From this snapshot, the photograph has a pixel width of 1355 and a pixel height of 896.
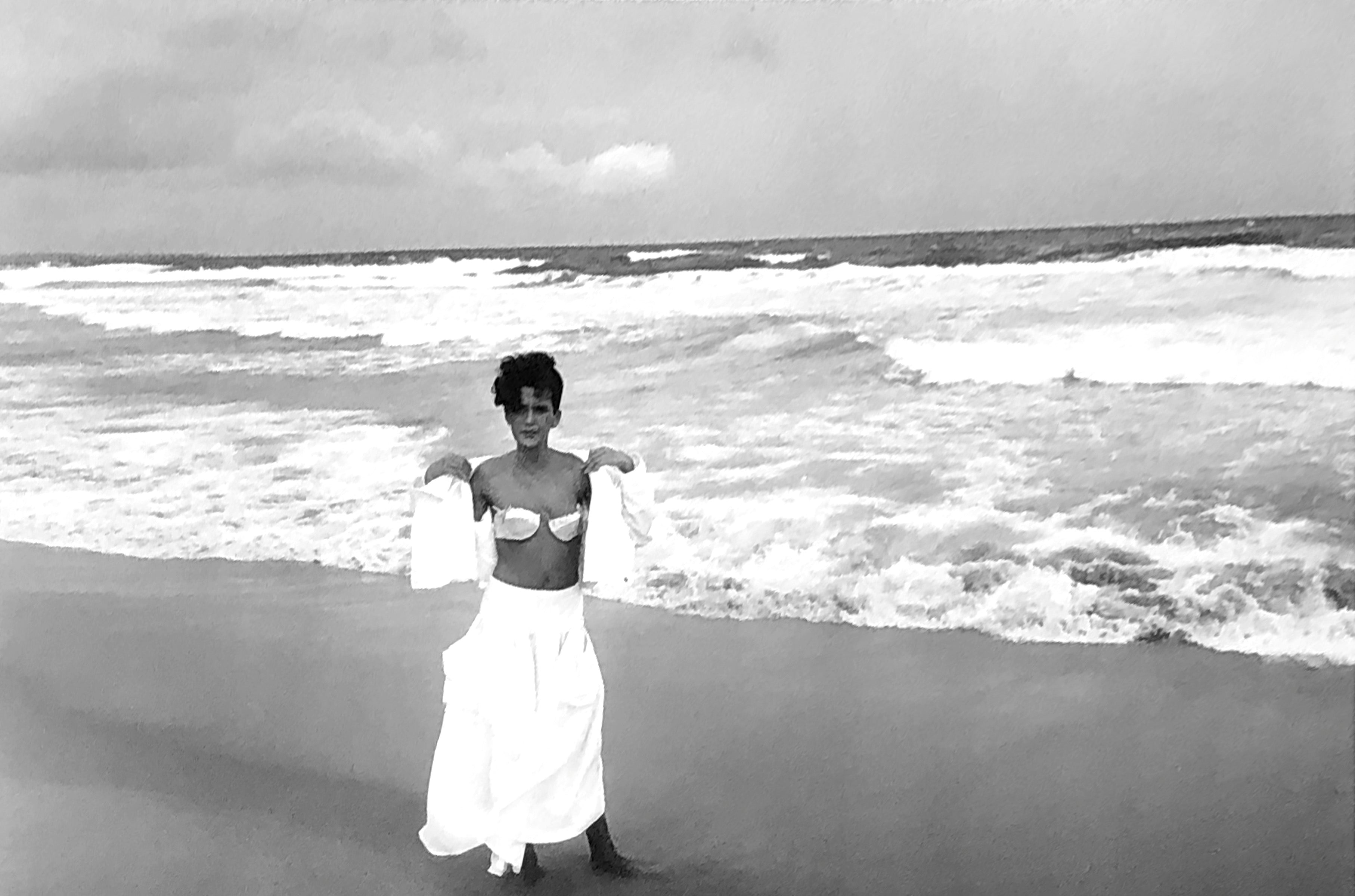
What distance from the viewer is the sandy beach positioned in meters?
1.71

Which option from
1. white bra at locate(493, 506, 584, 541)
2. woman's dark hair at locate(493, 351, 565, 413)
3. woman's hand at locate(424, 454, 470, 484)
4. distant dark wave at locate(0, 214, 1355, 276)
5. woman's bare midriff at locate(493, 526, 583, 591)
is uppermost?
distant dark wave at locate(0, 214, 1355, 276)

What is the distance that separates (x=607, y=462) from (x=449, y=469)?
0.79 ft

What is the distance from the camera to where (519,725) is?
5.03 feet

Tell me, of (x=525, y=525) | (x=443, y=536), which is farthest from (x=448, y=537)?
(x=525, y=525)

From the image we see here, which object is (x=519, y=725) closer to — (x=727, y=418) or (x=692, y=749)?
(x=692, y=749)

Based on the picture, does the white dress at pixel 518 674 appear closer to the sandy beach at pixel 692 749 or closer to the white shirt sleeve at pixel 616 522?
the white shirt sleeve at pixel 616 522

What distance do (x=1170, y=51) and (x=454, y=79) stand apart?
1.21m

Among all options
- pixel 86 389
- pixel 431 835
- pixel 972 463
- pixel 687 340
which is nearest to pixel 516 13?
pixel 687 340

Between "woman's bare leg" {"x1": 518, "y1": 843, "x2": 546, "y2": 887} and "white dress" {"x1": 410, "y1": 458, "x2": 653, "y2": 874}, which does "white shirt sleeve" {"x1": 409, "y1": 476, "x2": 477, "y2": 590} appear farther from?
"woman's bare leg" {"x1": 518, "y1": 843, "x2": 546, "y2": 887}

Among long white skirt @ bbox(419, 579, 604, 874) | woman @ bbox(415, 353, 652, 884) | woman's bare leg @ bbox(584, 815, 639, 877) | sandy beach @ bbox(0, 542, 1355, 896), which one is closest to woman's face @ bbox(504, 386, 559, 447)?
woman @ bbox(415, 353, 652, 884)

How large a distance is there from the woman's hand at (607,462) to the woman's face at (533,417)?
8cm

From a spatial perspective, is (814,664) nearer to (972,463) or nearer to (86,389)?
(972,463)

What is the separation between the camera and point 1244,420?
1744mm

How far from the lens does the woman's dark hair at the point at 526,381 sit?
1550mm
